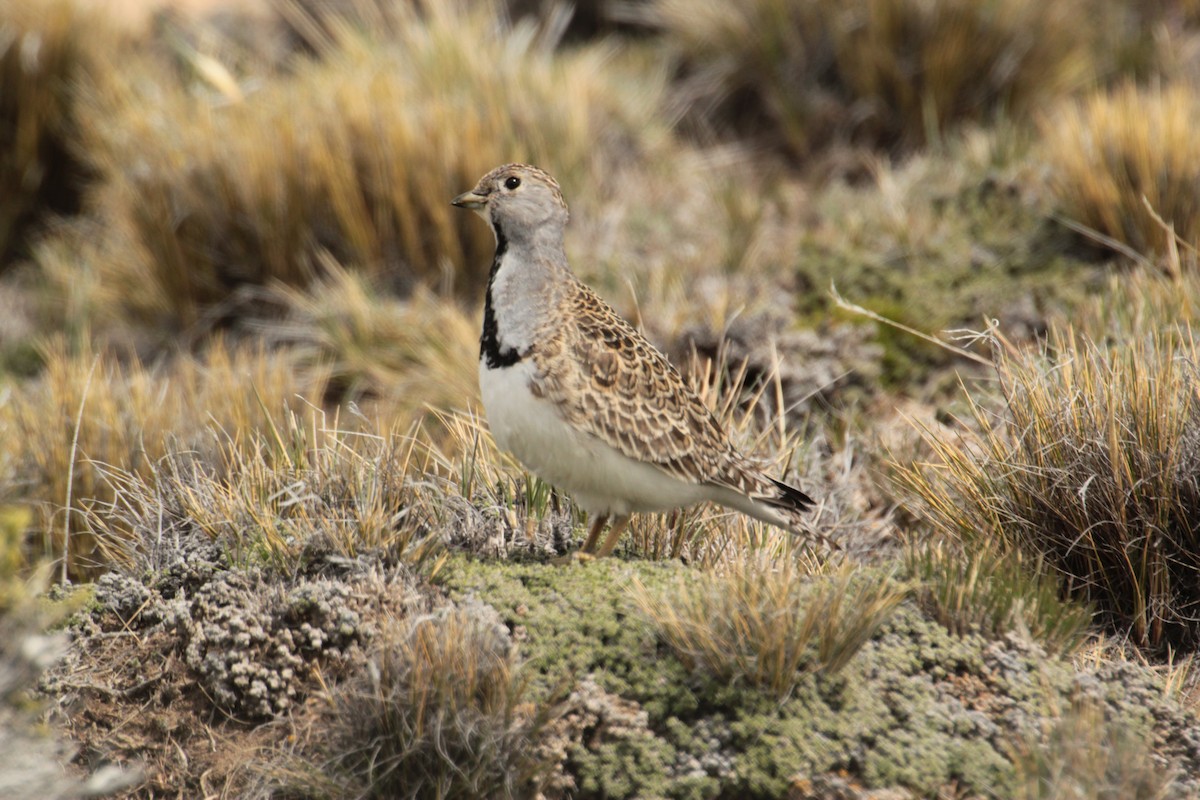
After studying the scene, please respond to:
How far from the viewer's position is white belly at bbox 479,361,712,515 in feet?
13.7

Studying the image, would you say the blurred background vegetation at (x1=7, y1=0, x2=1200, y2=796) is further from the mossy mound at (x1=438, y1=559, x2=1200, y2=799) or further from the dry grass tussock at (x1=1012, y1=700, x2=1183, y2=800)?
the dry grass tussock at (x1=1012, y1=700, x2=1183, y2=800)

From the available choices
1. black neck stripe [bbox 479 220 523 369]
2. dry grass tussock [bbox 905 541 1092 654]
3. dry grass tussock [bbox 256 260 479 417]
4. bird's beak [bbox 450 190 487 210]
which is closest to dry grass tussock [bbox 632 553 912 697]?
dry grass tussock [bbox 905 541 1092 654]

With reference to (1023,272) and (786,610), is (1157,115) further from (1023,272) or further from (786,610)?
(786,610)

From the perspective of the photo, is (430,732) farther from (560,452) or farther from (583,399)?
(583,399)

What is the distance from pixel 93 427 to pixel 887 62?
19.5 ft

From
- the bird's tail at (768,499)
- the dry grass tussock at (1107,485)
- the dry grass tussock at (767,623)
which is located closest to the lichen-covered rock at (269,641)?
the dry grass tussock at (767,623)

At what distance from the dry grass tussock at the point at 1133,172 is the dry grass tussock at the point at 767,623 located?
3522mm

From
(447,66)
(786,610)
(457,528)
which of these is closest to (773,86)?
(447,66)

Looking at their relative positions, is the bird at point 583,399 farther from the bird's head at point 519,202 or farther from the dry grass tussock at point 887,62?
the dry grass tussock at point 887,62

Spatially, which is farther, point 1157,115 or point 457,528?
point 1157,115

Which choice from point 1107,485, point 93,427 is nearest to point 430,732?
point 1107,485

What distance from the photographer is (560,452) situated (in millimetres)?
4188

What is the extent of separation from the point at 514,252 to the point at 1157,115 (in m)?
4.16

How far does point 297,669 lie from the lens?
405cm
